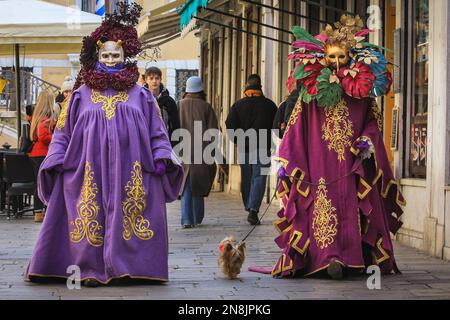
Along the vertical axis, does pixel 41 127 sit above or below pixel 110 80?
below

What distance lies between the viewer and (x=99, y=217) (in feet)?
29.6

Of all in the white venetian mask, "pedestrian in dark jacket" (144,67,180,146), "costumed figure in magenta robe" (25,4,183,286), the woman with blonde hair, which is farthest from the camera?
the woman with blonde hair

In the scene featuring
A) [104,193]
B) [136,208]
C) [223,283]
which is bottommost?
[223,283]

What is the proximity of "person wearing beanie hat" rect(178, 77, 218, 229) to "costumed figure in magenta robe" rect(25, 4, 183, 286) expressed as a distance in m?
5.20

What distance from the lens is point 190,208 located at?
14.8 m

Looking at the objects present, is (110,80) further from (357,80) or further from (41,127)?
(41,127)

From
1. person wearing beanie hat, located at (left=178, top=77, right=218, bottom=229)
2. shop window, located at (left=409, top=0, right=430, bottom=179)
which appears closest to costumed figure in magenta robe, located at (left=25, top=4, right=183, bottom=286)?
shop window, located at (left=409, top=0, right=430, bottom=179)

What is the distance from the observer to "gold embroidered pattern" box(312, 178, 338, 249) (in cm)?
943

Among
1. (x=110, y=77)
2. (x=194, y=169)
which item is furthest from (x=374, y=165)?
(x=194, y=169)

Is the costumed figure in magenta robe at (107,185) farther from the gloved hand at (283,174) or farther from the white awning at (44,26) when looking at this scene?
the white awning at (44,26)

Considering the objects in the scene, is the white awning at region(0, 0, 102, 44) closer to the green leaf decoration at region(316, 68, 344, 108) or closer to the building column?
the building column

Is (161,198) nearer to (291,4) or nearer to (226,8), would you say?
(291,4)

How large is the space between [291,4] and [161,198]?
10938 mm

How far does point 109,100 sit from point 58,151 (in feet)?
1.75
